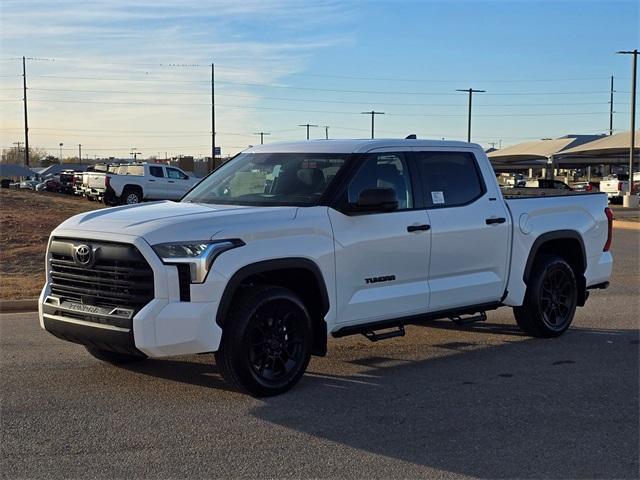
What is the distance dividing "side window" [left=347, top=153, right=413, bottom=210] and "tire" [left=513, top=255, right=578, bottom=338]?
2022 mm

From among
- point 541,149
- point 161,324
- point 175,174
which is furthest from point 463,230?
point 541,149

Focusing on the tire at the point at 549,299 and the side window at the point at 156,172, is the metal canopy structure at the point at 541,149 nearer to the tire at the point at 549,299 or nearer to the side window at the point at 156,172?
the side window at the point at 156,172

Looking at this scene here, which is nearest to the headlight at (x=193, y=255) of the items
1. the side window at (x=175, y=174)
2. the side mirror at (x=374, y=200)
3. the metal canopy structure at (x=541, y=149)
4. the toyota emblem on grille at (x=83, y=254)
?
the toyota emblem on grille at (x=83, y=254)

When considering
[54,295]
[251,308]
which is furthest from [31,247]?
[251,308]

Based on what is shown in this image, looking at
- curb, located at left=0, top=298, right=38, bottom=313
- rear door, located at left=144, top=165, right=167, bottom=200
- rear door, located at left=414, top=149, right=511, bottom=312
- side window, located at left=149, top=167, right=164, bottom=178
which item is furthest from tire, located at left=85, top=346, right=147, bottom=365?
side window, located at left=149, top=167, right=164, bottom=178

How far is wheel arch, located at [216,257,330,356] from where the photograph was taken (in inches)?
218

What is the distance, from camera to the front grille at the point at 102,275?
17.8 feet

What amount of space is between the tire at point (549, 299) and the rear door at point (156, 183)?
24.7 metres

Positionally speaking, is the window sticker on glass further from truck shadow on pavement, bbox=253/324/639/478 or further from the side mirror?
truck shadow on pavement, bbox=253/324/639/478

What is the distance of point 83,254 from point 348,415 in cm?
223

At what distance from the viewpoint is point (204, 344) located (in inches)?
214

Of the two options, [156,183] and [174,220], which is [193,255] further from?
[156,183]

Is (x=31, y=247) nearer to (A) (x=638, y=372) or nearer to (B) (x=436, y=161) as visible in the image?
(B) (x=436, y=161)

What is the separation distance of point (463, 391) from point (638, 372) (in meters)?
1.73
